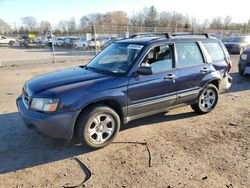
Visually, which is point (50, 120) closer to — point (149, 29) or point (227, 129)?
point (227, 129)

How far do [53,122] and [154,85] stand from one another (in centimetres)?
184

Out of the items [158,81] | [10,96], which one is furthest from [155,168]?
[10,96]

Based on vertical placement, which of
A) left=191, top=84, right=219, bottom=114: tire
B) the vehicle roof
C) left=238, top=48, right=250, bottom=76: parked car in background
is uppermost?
the vehicle roof

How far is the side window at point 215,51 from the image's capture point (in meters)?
5.14

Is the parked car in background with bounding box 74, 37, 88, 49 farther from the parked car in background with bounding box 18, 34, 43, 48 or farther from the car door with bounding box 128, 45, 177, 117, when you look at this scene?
the car door with bounding box 128, 45, 177, 117

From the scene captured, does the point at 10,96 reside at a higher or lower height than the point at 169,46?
lower

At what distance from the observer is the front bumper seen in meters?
3.33

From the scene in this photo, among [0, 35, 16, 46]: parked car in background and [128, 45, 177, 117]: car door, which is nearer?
[128, 45, 177, 117]: car door

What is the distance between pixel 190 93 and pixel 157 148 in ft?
5.16

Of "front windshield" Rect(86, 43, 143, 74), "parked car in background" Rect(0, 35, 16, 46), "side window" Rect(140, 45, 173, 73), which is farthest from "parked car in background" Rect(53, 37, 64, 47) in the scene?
"side window" Rect(140, 45, 173, 73)

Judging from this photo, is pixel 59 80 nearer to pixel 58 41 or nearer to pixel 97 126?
pixel 97 126

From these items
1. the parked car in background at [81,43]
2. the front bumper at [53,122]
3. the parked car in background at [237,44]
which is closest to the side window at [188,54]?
the front bumper at [53,122]

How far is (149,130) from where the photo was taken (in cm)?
447

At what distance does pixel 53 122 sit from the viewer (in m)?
3.33
